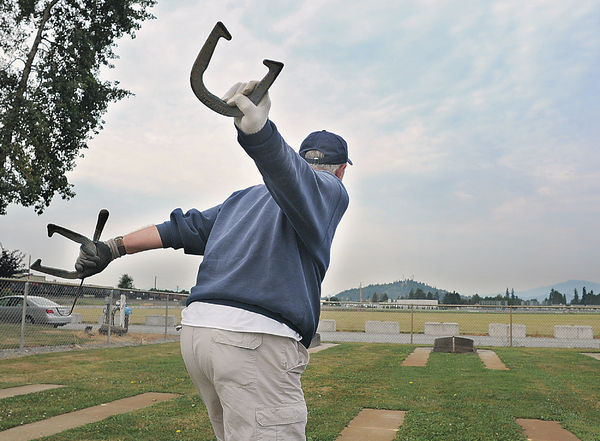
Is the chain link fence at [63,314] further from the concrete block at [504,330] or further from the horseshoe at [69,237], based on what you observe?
the concrete block at [504,330]

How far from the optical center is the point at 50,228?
1.88 metres

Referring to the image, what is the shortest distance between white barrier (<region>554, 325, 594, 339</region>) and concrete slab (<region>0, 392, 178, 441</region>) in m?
20.2

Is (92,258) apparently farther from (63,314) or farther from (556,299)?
(556,299)

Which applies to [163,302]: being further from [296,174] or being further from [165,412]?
[296,174]

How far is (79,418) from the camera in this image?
5461 mm

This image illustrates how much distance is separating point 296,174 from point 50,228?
96 cm

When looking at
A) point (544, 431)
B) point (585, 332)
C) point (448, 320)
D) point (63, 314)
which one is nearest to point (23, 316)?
point (63, 314)

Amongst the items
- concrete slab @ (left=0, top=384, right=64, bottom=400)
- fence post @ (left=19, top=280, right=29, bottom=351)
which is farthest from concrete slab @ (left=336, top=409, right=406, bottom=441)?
fence post @ (left=19, top=280, right=29, bottom=351)

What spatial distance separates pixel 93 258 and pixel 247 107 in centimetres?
102

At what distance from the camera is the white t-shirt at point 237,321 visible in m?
1.70

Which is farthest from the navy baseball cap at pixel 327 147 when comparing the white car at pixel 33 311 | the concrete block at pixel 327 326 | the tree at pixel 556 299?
the tree at pixel 556 299

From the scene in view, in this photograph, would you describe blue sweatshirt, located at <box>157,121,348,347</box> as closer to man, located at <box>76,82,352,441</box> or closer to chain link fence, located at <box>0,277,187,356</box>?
man, located at <box>76,82,352,441</box>

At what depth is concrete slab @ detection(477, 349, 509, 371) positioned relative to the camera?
1081 centimetres

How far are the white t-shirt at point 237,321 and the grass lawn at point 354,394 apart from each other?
11.2 ft
